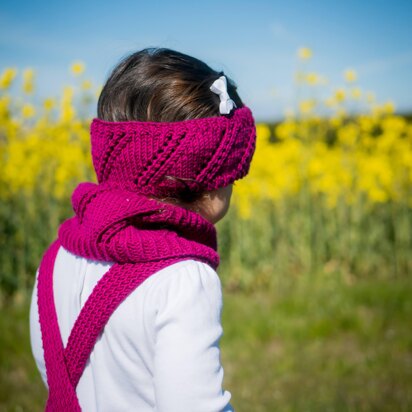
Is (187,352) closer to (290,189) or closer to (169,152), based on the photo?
(169,152)

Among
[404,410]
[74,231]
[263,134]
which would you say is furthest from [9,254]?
[74,231]

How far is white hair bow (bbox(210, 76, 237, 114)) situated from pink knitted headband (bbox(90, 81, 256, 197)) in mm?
19

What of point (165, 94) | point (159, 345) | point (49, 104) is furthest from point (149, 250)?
point (49, 104)

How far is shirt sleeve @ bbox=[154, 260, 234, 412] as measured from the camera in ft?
3.24

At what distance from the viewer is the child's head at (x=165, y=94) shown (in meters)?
1.16

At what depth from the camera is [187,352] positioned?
99 cm

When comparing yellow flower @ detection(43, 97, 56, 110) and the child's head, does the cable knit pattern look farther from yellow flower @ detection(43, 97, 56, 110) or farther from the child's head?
yellow flower @ detection(43, 97, 56, 110)

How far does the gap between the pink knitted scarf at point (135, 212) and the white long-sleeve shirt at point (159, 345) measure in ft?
0.10

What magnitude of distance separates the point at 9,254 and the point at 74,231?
389cm

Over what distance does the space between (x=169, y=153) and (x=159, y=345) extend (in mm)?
396

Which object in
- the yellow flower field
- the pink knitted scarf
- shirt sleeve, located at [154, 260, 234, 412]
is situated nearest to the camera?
shirt sleeve, located at [154, 260, 234, 412]

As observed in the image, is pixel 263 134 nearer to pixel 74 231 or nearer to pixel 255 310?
pixel 255 310

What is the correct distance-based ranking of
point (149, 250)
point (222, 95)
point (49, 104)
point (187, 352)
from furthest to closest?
point (49, 104) < point (222, 95) < point (149, 250) < point (187, 352)

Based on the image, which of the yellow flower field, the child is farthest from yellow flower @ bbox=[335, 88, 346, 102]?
the child
